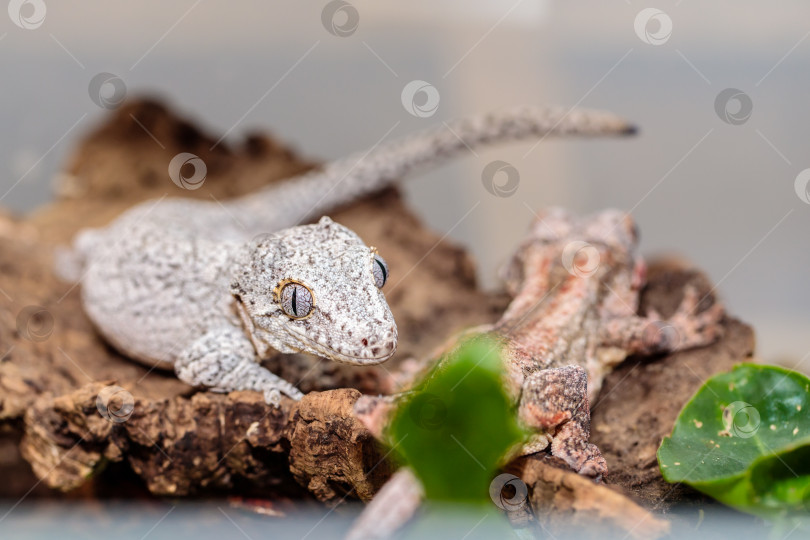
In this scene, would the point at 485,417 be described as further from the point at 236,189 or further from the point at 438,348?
the point at 236,189

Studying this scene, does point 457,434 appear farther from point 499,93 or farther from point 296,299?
point 499,93

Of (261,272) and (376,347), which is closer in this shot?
(376,347)

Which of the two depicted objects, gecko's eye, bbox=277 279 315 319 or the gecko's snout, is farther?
gecko's eye, bbox=277 279 315 319

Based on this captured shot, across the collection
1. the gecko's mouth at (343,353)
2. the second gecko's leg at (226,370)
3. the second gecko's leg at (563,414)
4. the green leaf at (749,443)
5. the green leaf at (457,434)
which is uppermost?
the green leaf at (749,443)

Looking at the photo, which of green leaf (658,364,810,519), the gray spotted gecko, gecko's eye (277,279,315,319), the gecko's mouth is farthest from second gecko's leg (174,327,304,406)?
green leaf (658,364,810,519)

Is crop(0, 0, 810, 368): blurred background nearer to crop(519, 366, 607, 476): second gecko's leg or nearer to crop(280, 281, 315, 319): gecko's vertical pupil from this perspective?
crop(519, 366, 607, 476): second gecko's leg

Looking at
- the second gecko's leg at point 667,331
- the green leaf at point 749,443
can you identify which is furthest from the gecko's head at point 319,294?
the second gecko's leg at point 667,331

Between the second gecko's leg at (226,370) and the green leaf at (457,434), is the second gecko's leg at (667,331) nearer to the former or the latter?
the green leaf at (457,434)

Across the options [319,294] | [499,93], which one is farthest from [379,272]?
[499,93]
